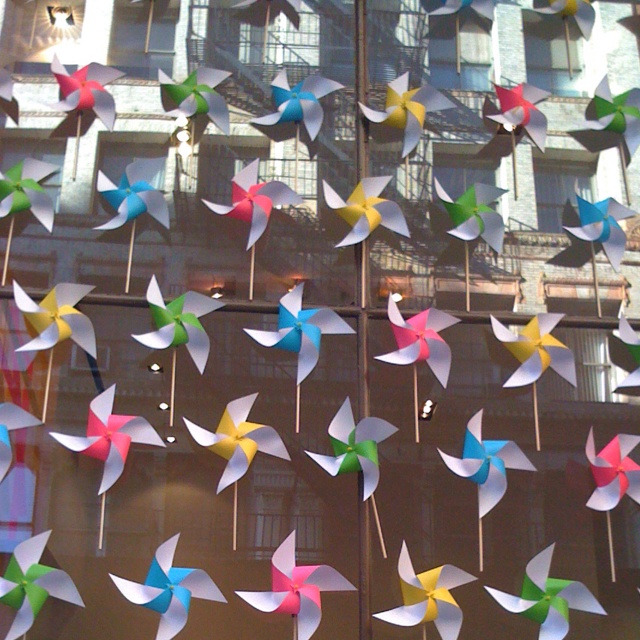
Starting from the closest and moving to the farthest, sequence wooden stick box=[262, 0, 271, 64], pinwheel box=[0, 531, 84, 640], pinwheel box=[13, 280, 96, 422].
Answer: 1. pinwheel box=[0, 531, 84, 640]
2. pinwheel box=[13, 280, 96, 422]
3. wooden stick box=[262, 0, 271, 64]

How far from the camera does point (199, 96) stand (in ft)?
19.9

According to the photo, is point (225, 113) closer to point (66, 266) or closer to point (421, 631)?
point (66, 266)

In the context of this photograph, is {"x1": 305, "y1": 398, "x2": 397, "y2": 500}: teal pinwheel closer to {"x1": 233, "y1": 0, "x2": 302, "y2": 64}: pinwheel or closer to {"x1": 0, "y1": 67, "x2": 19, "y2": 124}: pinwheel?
{"x1": 233, "y1": 0, "x2": 302, "y2": 64}: pinwheel

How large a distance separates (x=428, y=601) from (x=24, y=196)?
3.26 metres

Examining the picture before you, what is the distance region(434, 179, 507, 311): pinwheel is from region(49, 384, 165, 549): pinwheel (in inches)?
83.3

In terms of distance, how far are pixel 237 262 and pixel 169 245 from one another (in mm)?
417

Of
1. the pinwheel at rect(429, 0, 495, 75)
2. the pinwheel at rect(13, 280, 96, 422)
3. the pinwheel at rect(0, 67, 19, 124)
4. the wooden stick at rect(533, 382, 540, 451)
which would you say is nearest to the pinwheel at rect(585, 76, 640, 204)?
the pinwheel at rect(429, 0, 495, 75)

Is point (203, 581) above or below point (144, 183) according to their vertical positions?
below

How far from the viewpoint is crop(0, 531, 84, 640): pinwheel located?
Result: 491 cm

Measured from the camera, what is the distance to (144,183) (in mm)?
5801

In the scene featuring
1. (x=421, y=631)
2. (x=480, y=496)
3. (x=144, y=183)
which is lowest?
(x=421, y=631)

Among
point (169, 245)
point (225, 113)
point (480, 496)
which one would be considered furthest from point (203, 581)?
point (225, 113)

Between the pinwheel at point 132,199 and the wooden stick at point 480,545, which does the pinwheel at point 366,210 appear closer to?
the pinwheel at point 132,199

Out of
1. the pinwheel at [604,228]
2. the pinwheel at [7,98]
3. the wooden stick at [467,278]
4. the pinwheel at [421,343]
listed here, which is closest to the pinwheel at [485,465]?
the pinwheel at [421,343]
